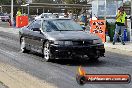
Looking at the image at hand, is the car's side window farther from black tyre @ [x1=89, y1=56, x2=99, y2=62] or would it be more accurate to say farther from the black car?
black tyre @ [x1=89, y1=56, x2=99, y2=62]

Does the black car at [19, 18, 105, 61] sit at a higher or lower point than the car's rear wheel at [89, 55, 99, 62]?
higher

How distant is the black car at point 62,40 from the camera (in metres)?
10.8

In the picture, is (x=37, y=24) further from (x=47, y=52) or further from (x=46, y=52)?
(x=47, y=52)

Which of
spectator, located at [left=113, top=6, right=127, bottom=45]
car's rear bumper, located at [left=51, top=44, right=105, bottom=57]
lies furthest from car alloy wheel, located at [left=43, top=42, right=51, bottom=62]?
spectator, located at [left=113, top=6, right=127, bottom=45]

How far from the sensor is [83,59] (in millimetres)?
12078

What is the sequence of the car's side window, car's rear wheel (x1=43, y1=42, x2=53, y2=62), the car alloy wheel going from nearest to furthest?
car's rear wheel (x1=43, y1=42, x2=53, y2=62), the car alloy wheel, the car's side window

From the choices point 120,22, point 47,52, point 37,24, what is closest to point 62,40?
point 47,52

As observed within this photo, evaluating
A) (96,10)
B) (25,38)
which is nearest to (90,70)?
(25,38)

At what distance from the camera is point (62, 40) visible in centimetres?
1078

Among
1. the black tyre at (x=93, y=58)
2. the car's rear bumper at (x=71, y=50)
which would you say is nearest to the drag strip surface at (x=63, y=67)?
the black tyre at (x=93, y=58)

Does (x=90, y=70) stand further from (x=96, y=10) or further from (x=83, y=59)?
(x=96, y=10)

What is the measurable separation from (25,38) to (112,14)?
1375 cm

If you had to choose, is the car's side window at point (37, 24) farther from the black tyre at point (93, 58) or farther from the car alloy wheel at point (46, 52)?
the black tyre at point (93, 58)

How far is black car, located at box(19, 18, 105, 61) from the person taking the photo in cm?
1076
